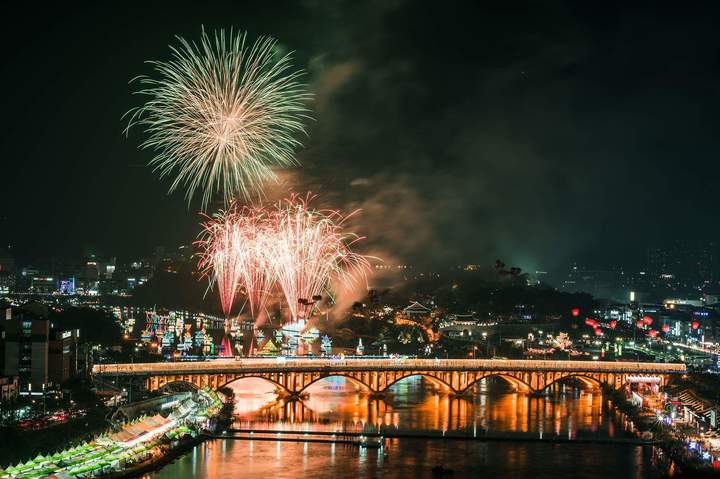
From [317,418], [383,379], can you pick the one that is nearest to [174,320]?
[383,379]

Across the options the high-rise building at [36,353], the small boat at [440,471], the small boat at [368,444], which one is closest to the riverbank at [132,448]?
the high-rise building at [36,353]

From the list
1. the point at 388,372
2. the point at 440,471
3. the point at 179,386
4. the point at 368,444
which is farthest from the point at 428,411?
the point at 440,471

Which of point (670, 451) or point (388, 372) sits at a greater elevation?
point (388, 372)

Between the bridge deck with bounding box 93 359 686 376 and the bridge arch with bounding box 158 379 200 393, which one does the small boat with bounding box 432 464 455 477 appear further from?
the bridge deck with bounding box 93 359 686 376

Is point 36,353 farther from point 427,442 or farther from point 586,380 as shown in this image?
point 586,380

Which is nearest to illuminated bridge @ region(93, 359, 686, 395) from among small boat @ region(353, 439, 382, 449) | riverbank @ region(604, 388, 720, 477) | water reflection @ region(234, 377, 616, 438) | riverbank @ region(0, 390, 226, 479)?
water reflection @ region(234, 377, 616, 438)

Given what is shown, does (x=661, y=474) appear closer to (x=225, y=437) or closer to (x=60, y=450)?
(x=225, y=437)
